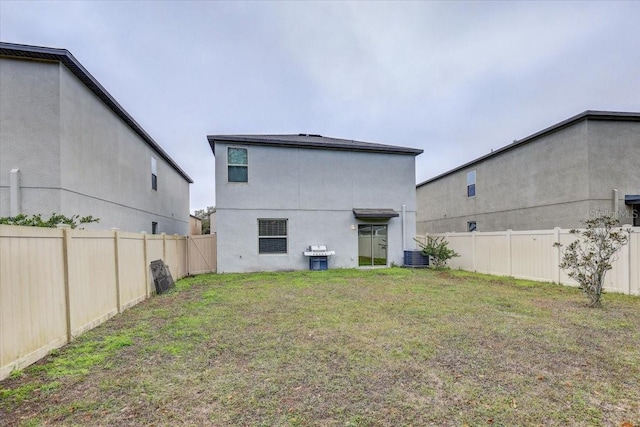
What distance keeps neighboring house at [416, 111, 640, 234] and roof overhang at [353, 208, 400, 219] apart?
22.2 feet

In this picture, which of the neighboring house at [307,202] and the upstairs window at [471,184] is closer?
the neighboring house at [307,202]

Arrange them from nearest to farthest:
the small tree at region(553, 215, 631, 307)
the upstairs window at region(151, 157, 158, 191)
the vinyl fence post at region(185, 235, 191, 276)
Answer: the small tree at region(553, 215, 631, 307) < the vinyl fence post at region(185, 235, 191, 276) < the upstairs window at region(151, 157, 158, 191)

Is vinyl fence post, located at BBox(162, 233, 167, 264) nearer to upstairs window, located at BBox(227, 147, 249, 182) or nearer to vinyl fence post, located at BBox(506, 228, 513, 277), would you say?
upstairs window, located at BBox(227, 147, 249, 182)

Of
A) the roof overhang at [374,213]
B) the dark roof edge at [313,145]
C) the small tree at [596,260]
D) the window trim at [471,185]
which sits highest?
the dark roof edge at [313,145]

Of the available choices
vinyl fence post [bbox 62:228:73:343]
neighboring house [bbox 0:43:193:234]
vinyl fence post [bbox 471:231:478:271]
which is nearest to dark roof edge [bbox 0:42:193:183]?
neighboring house [bbox 0:43:193:234]

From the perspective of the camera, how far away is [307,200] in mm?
13398

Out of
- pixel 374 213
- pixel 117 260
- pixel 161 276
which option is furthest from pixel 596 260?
pixel 161 276

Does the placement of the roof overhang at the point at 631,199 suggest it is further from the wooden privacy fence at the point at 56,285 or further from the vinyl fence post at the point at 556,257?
the wooden privacy fence at the point at 56,285

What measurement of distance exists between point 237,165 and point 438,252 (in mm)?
9968

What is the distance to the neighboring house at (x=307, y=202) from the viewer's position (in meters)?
12.7

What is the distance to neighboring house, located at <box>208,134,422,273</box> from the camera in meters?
12.7

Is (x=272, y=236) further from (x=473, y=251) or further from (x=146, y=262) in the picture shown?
(x=473, y=251)

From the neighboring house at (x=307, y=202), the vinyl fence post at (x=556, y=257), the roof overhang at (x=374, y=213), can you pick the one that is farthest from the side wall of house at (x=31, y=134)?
the vinyl fence post at (x=556, y=257)

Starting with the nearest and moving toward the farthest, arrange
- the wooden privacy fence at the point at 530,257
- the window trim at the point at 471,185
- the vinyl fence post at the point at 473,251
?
the wooden privacy fence at the point at 530,257, the vinyl fence post at the point at 473,251, the window trim at the point at 471,185
